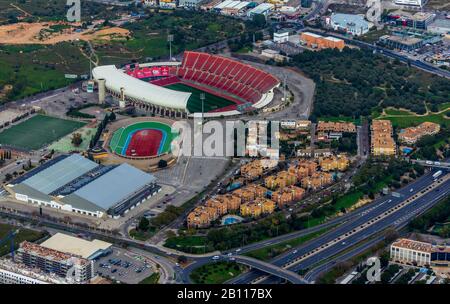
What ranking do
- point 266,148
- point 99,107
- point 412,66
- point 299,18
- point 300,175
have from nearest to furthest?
point 300,175 → point 266,148 → point 99,107 → point 412,66 → point 299,18

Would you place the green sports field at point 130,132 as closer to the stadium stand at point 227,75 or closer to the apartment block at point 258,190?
the apartment block at point 258,190

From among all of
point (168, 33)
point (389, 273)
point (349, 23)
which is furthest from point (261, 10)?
point (389, 273)

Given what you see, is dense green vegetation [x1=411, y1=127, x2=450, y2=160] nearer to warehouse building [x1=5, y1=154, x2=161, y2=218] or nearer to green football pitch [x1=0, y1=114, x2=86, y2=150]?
warehouse building [x1=5, y1=154, x2=161, y2=218]

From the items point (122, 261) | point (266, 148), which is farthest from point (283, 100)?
point (122, 261)

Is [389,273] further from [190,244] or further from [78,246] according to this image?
[78,246]

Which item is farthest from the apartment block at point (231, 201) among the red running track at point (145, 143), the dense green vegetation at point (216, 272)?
the red running track at point (145, 143)

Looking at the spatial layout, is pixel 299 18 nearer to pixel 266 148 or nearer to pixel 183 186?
pixel 266 148
